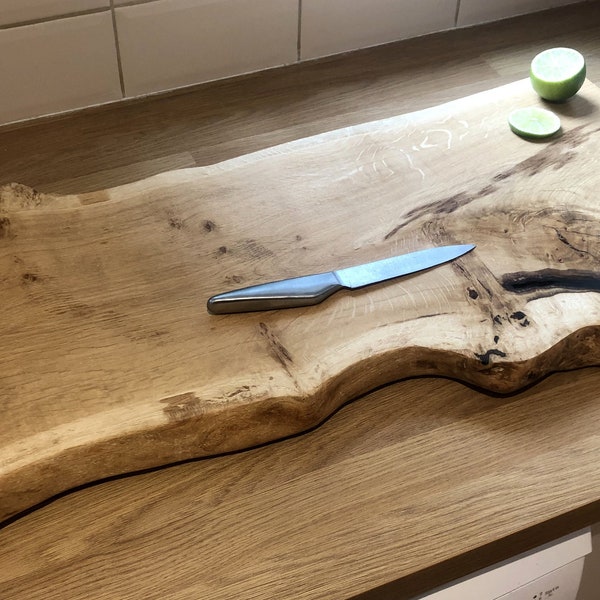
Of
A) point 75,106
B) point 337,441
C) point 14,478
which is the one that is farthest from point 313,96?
point 14,478

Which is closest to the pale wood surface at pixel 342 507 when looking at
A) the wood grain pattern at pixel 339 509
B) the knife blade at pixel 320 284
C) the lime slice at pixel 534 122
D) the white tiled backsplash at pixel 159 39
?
the wood grain pattern at pixel 339 509

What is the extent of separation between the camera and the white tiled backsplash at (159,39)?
1007mm

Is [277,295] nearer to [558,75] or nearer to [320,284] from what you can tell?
[320,284]

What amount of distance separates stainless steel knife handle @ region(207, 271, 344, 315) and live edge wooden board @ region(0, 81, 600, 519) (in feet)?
0.03

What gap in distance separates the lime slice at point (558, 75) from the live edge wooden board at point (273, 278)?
4 centimetres

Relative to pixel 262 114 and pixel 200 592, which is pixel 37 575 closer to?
pixel 200 592

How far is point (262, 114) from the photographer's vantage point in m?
1.09

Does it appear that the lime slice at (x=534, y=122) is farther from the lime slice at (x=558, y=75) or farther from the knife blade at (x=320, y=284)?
the knife blade at (x=320, y=284)

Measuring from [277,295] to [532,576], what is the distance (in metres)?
0.33

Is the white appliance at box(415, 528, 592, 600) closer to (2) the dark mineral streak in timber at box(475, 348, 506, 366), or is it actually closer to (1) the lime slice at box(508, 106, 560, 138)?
(2) the dark mineral streak in timber at box(475, 348, 506, 366)

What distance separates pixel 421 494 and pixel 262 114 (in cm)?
60

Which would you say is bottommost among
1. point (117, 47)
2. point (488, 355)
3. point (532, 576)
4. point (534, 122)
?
point (532, 576)

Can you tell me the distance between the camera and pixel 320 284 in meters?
0.76

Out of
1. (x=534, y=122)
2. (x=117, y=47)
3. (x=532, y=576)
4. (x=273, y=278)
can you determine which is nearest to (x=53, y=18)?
(x=117, y=47)
